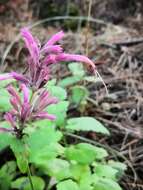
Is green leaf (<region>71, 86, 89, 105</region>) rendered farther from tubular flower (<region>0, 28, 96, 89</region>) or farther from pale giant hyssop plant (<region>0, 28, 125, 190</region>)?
tubular flower (<region>0, 28, 96, 89</region>)

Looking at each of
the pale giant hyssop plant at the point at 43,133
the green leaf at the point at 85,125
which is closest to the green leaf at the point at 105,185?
the pale giant hyssop plant at the point at 43,133

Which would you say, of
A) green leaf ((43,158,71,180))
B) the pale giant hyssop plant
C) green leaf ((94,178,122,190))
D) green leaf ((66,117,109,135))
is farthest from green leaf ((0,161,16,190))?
green leaf ((94,178,122,190))

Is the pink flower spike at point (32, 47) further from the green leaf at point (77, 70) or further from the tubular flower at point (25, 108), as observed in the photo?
the green leaf at point (77, 70)

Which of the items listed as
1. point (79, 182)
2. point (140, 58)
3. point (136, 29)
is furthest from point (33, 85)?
point (136, 29)

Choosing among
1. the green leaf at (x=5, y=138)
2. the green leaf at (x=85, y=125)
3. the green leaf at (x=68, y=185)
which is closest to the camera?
the green leaf at (x=5, y=138)

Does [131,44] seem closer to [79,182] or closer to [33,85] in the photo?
[79,182]

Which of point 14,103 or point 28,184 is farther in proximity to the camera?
point 28,184

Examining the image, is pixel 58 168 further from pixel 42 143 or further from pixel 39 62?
pixel 39 62

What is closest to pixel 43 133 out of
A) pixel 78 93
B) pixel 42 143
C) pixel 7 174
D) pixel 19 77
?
pixel 42 143
